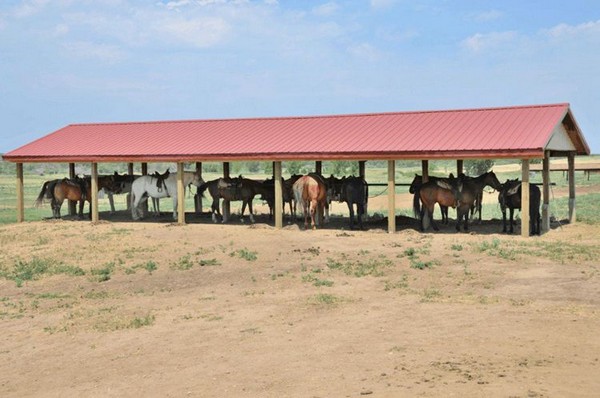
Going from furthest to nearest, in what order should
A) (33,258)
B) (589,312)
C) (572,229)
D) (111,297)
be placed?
(572,229)
(33,258)
(111,297)
(589,312)

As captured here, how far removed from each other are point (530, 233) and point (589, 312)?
10596mm

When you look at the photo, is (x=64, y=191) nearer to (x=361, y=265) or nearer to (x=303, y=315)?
(x=361, y=265)

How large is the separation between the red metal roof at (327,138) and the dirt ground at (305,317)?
275 cm

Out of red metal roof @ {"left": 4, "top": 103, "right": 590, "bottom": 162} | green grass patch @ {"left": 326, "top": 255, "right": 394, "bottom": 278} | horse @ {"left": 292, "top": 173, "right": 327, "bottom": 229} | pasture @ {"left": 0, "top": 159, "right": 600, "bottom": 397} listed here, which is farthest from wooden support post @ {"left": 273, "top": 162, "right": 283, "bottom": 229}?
green grass patch @ {"left": 326, "top": 255, "right": 394, "bottom": 278}

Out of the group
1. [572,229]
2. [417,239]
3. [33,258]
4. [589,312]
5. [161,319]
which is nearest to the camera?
[589,312]

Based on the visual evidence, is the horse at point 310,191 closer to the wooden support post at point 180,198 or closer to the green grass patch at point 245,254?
the wooden support post at point 180,198

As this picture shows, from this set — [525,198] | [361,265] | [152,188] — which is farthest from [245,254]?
[152,188]

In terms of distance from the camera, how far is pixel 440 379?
25.5ft

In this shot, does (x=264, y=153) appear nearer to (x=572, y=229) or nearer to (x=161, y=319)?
(x=572, y=229)

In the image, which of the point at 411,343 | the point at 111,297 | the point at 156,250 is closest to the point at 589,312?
the point at 411,343

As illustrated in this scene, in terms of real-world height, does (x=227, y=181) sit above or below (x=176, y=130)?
below

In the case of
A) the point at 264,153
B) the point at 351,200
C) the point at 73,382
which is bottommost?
the point at 73,382

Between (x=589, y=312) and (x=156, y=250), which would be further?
(x=156, y=250)

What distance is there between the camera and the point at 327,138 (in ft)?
79.7
